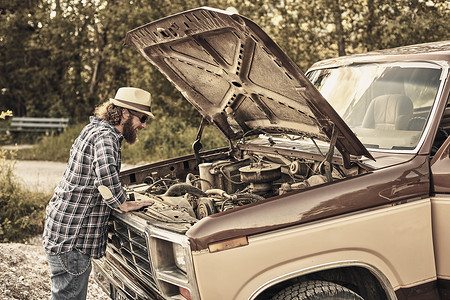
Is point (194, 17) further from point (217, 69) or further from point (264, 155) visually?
point (264, 155)

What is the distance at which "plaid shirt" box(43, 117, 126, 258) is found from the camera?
11.8 feet

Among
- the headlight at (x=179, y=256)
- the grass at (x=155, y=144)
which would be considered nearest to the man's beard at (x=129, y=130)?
the headlight at (x=179, y=256)

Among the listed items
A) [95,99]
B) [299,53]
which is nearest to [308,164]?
[299,53]

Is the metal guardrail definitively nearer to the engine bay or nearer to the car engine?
the engine bay

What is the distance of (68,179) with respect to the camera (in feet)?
12.3

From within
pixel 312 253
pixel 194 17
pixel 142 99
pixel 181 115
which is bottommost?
pixel 312 253

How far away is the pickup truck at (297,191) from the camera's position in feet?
9.71

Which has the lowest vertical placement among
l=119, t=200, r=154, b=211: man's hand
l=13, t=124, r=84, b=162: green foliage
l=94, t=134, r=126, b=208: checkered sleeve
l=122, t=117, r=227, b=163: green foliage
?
l=119, t=200, r=154, b=211: man's hand

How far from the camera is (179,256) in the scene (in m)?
3.17

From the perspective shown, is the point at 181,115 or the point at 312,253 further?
the point at 181,115

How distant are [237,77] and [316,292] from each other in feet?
5.95

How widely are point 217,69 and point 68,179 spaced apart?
4.67 feet

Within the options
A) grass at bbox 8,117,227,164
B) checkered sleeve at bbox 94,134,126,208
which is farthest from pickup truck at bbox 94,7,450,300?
grass at bbox 8,117,227,164

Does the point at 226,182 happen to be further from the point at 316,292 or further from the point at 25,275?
the point at 25,275
